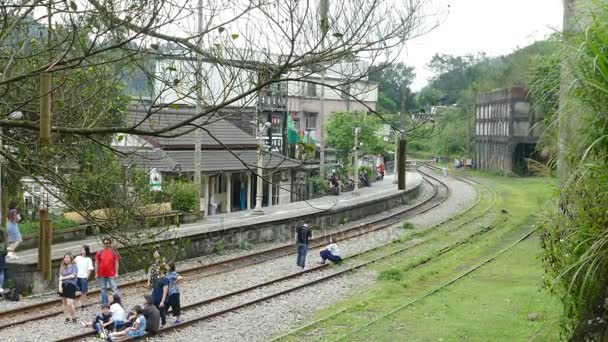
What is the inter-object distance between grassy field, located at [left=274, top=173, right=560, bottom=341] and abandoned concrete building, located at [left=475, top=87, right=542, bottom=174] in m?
29.5

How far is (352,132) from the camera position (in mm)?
41219

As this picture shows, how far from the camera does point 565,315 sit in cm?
702

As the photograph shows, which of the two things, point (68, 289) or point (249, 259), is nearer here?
point (68, 289)

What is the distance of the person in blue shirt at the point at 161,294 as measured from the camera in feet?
45.0

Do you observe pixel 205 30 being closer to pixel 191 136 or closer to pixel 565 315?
pixel 565 315

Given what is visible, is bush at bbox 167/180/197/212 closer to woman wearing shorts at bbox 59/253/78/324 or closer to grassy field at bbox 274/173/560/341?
grassy field at bbox 274/173/560/341

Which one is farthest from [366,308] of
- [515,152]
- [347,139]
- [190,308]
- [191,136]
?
[515,152]

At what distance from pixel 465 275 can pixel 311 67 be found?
12.7m

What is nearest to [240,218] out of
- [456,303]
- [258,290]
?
[258,290]

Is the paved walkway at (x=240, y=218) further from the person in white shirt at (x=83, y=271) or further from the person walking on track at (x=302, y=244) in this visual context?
the person walking on track at (x=302, y=244)

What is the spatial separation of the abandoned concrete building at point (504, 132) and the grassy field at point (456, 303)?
29510 mm

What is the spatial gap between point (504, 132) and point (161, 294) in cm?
4411

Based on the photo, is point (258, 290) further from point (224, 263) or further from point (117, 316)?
point (117, 316)

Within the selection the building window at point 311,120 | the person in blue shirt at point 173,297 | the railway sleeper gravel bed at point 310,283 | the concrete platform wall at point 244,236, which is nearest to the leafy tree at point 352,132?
the concrete platform wall at point 244,236
